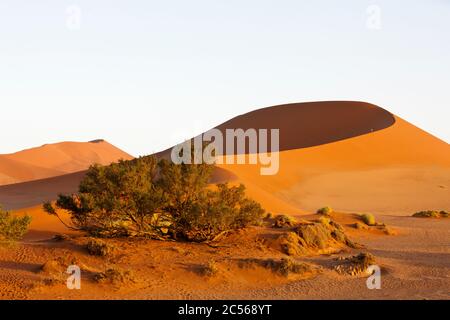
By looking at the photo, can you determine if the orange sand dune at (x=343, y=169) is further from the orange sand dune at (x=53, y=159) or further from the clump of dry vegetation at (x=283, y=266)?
the orange sand dune at (x=53, y=159)

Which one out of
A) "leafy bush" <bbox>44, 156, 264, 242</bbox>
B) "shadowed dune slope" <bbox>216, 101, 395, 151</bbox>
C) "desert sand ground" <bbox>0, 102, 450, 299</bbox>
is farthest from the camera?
"shadowed dune slope" <bbox>216, 101, 395, 151</bbox>

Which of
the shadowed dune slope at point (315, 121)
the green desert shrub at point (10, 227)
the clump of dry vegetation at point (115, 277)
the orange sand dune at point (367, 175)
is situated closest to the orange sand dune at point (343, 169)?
the orange sand dune at point (367, 175)

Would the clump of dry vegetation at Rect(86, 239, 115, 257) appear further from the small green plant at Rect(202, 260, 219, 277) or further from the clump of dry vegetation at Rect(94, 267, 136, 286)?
the small green plant at Rect(202, 260, 219, 277)

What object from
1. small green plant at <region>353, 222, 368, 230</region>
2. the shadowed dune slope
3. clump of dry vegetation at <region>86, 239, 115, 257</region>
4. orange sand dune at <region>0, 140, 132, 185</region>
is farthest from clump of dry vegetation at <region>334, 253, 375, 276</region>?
orange sand dune at <region>0, 140, 132, 185</region>

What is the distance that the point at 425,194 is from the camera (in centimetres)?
3775

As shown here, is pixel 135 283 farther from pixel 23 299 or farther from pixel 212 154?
pixel 212 154

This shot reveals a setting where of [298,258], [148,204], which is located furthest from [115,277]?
[298,258]

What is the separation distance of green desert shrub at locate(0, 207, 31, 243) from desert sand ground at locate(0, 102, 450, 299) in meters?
0.36

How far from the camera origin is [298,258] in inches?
514

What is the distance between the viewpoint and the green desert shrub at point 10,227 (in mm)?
11141

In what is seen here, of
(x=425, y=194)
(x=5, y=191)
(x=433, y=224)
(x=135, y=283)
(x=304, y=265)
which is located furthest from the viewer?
(x=5, y=191)

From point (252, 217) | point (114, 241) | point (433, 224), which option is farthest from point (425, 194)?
point (114, 241)

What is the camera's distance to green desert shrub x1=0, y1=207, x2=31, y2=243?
11.1 meters
